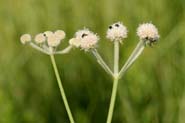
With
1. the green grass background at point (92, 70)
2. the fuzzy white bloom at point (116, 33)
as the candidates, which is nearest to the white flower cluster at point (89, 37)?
the fuzzy white bloom at point (116, 33)

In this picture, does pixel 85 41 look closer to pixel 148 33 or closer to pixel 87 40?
pixel 87 40

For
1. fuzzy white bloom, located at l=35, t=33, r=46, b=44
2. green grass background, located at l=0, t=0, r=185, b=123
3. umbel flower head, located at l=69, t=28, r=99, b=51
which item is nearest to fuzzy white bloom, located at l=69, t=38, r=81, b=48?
umbel flower head, located at l=69, t=28, r=99, b=51

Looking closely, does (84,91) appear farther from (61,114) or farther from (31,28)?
(31,28)

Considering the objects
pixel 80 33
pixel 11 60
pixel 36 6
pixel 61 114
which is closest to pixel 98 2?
pixel 36 6

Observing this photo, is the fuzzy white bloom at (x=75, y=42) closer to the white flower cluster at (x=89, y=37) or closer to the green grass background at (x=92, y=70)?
the white flower cluster at (x=89, y=37)

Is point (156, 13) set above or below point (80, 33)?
above

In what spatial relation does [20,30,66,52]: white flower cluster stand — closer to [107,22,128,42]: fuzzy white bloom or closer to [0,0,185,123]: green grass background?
[107,22,128,42]: fuzzy white bloom
